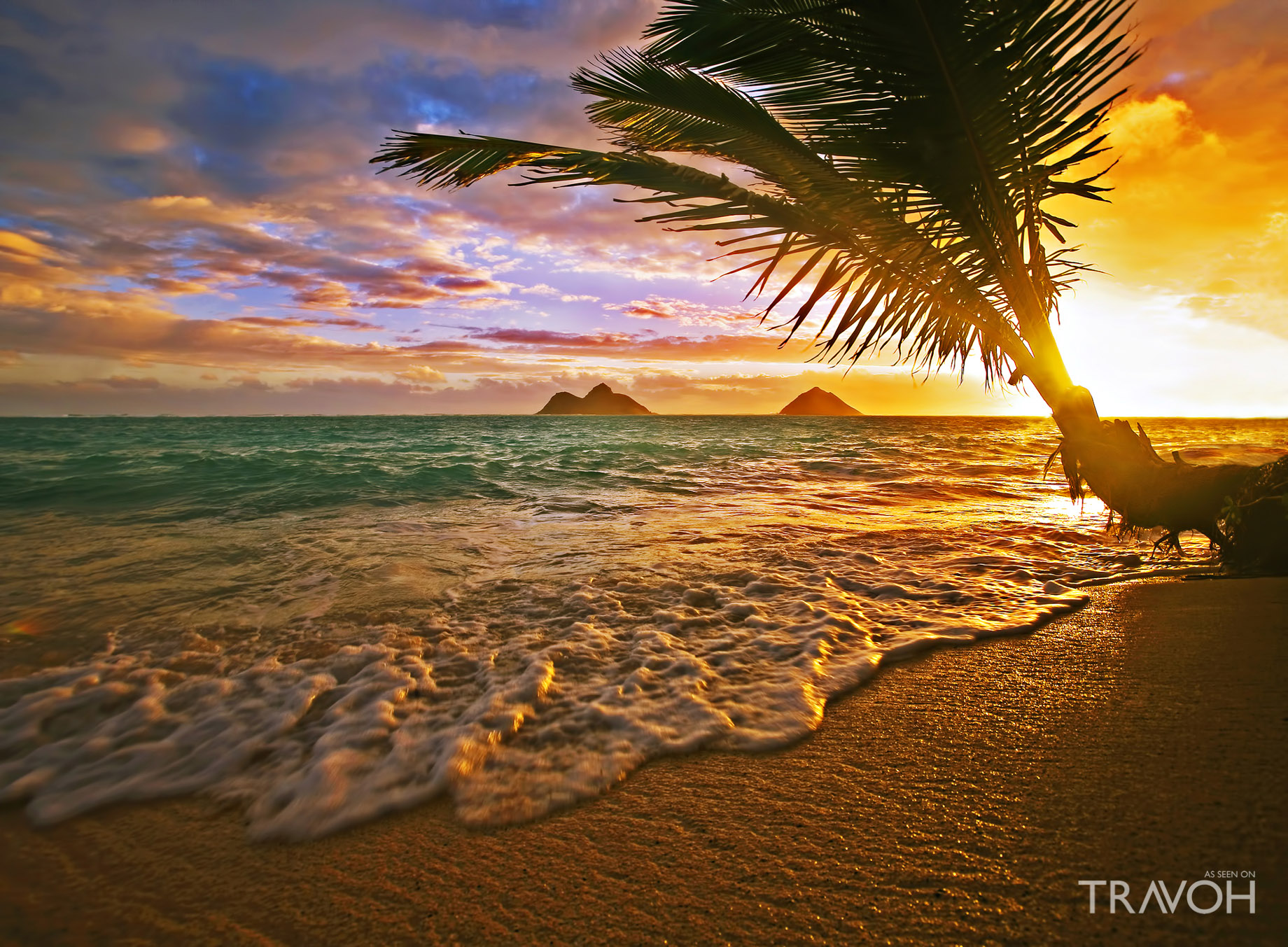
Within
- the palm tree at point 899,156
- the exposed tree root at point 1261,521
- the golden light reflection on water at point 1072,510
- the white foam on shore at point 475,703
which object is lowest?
the white foam on shore at point 475,703

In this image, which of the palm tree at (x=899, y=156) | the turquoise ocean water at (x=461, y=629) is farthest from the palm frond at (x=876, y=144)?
the turquoise ocean water at (x=461, y=629)

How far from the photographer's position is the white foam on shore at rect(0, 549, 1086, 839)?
2.09 m

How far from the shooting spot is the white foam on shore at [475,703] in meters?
2.09

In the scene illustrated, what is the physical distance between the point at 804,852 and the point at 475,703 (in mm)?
1606

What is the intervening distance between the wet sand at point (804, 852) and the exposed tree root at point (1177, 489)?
2.22 meters

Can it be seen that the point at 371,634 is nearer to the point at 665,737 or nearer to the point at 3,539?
the point at 665,737

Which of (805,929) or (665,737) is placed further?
(665,737)

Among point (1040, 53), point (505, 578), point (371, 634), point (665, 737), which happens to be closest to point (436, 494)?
point (505, 578)

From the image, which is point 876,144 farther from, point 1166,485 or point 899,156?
point 1166,485

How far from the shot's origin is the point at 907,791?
183cm

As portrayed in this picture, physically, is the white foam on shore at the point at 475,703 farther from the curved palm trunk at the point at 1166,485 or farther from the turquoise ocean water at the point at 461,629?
the curved palm trunk at the point at 1166,485

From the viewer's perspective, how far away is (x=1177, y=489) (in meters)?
4.11

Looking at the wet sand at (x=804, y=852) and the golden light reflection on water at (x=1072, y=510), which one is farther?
the golden light reflection on water at (x=1072, y=510)

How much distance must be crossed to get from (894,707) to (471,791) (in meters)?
1.71
